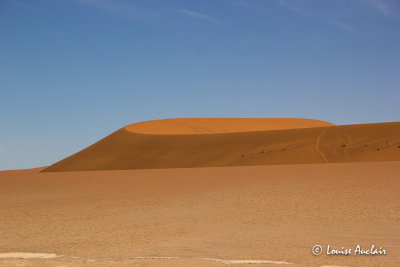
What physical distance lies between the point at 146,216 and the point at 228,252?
5.14m

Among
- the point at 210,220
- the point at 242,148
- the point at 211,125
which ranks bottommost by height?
the point at 210,220

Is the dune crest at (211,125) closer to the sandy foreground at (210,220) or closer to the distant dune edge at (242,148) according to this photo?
the distant dune edge at (242,148)

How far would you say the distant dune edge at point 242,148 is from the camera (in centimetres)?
3181

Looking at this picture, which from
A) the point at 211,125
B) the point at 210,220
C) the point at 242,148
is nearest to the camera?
the point at 210,220

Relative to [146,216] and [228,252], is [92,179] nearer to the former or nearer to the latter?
[146,216]

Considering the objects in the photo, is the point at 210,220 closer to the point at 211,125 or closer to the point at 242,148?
the point at 242,148

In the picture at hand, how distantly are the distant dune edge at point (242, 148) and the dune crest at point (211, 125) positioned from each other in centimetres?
294

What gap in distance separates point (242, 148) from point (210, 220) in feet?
81.3

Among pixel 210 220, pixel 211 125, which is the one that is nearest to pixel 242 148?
pixel 211 125

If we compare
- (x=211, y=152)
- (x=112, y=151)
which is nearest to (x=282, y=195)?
(x=211, y=152)

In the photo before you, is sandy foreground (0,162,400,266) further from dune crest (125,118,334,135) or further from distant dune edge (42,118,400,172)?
dune crest (125,118,334,135)

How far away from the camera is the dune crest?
5600cm

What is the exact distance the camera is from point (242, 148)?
36938mm

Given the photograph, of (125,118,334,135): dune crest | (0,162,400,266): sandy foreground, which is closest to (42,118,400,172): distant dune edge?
(125,118,334,135): dune crest
